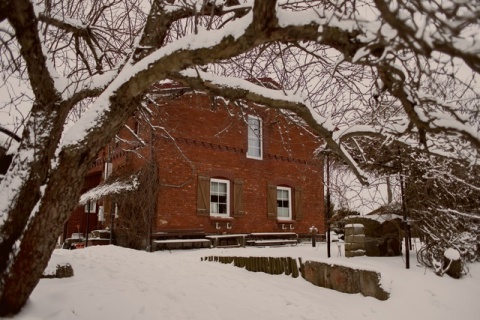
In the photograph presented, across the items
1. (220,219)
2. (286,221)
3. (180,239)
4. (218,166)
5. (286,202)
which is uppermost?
(218,166)

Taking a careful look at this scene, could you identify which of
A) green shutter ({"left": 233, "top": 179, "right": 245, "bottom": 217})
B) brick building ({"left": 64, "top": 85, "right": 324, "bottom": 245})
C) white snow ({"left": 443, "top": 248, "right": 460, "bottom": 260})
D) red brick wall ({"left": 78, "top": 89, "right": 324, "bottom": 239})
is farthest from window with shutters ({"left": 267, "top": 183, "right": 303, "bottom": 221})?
white snow ({"left": 443, "top": 248, "right": 460, "bottom": 260})

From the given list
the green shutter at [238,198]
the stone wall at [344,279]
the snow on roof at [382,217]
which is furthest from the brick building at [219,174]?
the stone wall at [344,279]

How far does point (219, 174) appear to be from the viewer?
50.7ft

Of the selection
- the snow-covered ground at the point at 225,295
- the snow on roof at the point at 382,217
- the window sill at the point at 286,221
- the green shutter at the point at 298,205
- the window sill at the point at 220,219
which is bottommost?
the snow-covered ground at the point at 225,295

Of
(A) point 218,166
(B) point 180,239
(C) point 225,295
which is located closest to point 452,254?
(C) point 225,295

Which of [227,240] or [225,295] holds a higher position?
[227,240]

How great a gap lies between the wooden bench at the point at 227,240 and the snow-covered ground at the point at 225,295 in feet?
19.0

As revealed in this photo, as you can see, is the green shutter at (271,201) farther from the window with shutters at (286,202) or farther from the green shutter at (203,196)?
the green shutter at (203,196)

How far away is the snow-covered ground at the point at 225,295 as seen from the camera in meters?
4.57

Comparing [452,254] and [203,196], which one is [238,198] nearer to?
[203,196]

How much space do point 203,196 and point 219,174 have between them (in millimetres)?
1234

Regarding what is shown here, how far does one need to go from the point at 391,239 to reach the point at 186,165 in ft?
27.0

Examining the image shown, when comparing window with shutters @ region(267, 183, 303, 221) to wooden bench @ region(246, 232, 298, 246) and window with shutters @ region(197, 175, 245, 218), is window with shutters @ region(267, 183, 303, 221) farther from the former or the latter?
window with shutters @ region(197, 175, 245, 218)

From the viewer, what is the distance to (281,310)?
5680mm
